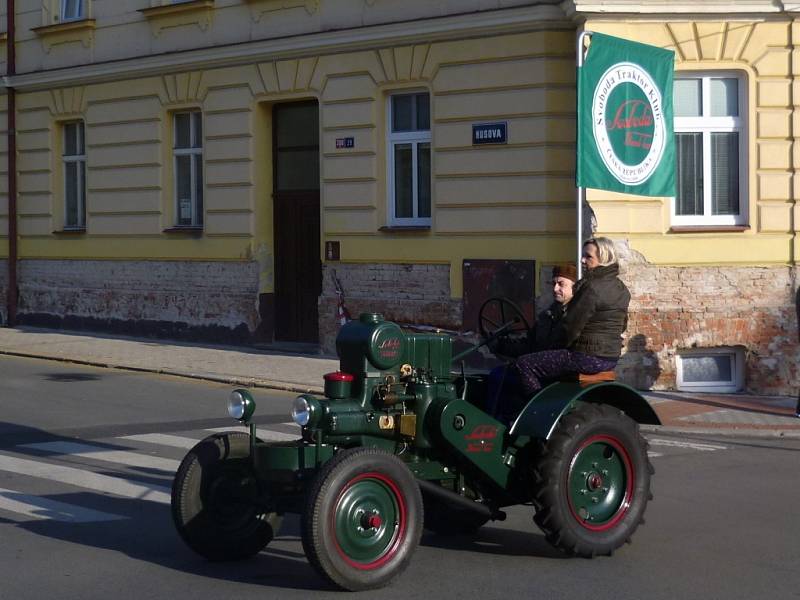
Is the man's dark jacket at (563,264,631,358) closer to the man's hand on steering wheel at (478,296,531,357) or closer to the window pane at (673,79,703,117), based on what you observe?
the man's hand on steering wheel at (478,296,531,357)

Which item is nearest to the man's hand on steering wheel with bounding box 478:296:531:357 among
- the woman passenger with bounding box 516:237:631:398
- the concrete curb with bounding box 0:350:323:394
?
the woman passenger with bounding box 516:237:631:398

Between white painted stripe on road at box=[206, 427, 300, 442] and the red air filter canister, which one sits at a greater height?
the red air filter canister

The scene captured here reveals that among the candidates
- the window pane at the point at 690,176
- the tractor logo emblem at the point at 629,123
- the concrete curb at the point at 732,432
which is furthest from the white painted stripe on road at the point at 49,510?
the window pane at the point at 690,176

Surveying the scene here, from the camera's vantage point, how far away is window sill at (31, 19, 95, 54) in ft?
73.8

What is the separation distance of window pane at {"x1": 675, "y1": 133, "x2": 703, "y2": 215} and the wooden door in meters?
5.65

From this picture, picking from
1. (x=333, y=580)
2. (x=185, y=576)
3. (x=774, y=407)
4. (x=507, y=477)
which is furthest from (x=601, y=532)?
(x=774, y=407)

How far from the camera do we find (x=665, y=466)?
10852mm

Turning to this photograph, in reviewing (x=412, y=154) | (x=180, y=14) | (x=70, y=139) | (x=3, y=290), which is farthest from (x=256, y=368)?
(x=3, y=290)

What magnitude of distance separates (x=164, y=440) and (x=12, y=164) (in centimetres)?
1373

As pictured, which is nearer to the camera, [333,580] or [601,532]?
[333,580]

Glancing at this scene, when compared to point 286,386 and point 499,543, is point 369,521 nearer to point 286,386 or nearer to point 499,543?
point 499,543

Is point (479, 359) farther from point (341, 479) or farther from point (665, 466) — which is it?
point (341, 479)

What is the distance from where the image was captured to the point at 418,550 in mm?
7633

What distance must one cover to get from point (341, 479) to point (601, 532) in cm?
176
